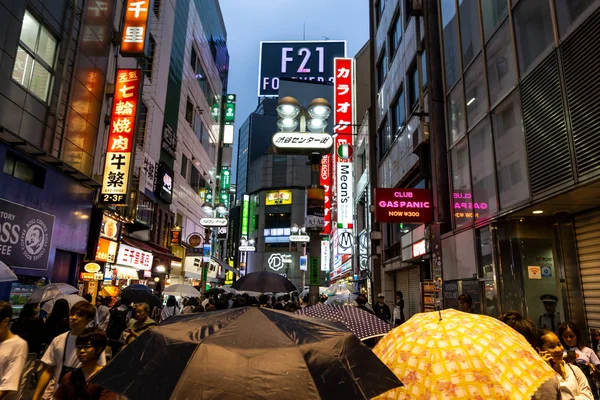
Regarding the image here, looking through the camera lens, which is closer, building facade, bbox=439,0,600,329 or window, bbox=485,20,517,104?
building facade, bbox=439,0,600,329

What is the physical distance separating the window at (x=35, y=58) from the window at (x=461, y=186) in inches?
563

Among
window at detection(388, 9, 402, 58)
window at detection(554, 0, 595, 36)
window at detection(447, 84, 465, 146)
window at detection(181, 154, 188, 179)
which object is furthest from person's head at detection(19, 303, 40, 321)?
window at detection(181, 154, 188, 179)

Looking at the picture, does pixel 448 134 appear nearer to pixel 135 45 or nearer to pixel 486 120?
pixel 486 120

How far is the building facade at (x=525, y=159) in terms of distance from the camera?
8281 millimetres

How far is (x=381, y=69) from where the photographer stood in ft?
92.0

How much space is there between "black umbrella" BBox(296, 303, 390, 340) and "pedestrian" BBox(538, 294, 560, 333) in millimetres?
5872

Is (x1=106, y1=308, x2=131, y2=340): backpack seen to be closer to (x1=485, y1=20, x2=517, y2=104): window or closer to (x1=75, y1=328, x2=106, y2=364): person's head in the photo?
(x1=75, y1=328, x2=106, y2=364): person's head

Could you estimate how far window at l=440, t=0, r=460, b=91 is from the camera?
48.2ft

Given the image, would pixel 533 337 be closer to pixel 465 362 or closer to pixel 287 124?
pixel 465 362

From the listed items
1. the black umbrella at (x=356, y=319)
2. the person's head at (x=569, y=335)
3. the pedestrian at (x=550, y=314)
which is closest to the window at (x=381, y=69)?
the pedestrian at (x=550, y=314)

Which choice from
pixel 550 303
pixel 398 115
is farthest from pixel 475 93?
pixel 398 115

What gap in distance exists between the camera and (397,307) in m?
15.1

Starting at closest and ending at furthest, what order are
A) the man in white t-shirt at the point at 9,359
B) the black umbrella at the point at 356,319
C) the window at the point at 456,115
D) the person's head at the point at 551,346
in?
the person's head at the point at 551,346
the man in white t-shirt at the point at 9,359
the black umbrella at the point at 356,319
the window at the point at 456,115

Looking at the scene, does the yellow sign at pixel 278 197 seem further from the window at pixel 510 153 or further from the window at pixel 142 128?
the window at pixel 510 153
